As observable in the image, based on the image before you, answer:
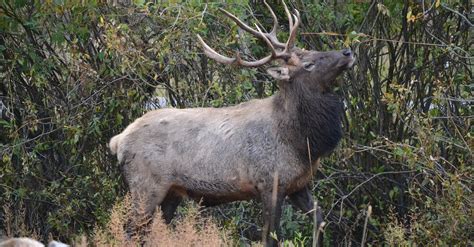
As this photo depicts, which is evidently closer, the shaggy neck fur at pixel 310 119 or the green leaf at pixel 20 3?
the shaggy neck fur at pixel 310 119

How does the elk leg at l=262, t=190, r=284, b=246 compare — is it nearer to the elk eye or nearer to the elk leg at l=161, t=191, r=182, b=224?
the elk leg at l=161, t=191, r=182, b=224

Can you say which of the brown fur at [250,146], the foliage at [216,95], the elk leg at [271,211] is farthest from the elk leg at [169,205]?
the elk leg at [271,211]

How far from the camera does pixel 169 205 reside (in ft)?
31.6

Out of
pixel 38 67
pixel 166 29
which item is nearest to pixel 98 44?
pixel 38 67

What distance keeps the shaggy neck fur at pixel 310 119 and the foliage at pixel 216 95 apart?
53 cm

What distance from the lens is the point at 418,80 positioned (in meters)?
10.6

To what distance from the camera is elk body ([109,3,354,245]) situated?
29.8 feet

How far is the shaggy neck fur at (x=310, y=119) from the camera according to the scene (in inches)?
361

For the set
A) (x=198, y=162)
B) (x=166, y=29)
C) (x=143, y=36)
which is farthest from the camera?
(x=143, y=36)

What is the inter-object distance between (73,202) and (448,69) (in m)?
3.89

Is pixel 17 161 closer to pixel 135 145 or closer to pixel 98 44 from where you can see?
pixel 98 44

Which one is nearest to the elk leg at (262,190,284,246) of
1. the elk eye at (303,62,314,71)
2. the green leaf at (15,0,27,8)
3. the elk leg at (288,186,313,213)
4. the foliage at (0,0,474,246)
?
the elk leg at (288,186,313,213)

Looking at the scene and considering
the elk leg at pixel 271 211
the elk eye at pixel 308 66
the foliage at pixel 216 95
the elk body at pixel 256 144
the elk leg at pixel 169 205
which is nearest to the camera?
the elk leg at pixel 271 211

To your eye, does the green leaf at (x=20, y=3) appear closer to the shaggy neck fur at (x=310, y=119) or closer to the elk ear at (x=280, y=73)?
the elk ear at (x=280, y=73)
